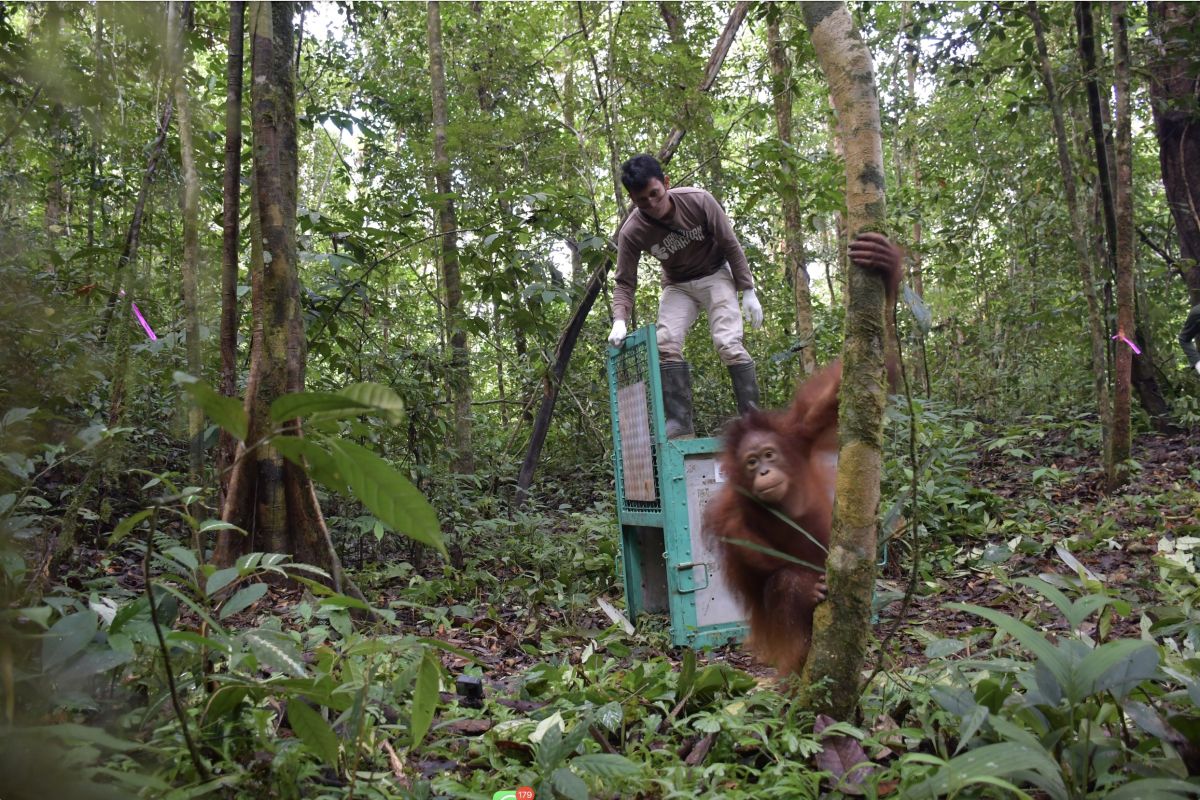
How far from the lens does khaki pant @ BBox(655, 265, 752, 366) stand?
4.19 metres

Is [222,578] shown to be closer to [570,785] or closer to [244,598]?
[244,598]

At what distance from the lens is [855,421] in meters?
1.75

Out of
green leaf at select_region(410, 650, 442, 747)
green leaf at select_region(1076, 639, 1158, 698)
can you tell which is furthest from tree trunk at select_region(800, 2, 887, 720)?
green leaf at select_region(410, 650, 442, 747)

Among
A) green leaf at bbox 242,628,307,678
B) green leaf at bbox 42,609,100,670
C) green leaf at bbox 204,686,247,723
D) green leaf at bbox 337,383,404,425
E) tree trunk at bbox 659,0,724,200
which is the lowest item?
green leaf at bbox 204,686,247,723

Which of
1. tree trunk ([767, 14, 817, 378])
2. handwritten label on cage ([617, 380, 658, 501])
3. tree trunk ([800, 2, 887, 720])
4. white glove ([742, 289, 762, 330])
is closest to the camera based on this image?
tree trunk ([800, 2, 887, 720])

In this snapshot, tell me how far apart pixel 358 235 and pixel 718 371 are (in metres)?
4.18

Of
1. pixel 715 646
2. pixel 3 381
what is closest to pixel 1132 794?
pixel 3 381

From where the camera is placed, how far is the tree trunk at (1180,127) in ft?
18.4

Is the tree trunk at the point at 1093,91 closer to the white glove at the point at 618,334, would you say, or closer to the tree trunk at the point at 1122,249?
the tree trunk at the point at 1122,249

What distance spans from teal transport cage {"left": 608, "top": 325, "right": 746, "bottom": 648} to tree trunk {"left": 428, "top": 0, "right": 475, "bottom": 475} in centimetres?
164

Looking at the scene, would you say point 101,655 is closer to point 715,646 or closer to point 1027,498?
point 715,646

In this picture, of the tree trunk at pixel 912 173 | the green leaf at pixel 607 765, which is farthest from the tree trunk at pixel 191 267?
the tree trunk at pixel 912 173

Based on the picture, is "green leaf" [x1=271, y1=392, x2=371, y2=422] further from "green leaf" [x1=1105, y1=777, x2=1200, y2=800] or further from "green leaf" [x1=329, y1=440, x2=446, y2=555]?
"green leaf" [x1=1105, y1=777, x2=1200, y2=800]

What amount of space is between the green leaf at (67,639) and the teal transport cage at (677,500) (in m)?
2.36
